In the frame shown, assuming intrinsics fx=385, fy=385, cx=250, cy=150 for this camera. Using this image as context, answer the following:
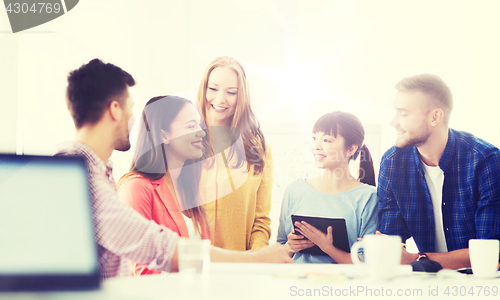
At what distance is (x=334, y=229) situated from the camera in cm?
185

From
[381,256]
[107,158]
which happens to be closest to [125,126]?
[107,158]

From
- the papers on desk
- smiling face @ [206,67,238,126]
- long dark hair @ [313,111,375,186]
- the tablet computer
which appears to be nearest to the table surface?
the papers on desk

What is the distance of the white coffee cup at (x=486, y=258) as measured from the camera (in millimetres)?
1184

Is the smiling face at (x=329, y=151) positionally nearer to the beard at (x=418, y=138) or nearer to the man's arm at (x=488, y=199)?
the beard at (x=418, y=138)

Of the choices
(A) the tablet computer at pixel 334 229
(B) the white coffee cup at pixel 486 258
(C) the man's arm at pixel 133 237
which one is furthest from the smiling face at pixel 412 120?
(C) the man's arm at pixel 133 237

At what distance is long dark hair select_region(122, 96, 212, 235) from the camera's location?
1877mm

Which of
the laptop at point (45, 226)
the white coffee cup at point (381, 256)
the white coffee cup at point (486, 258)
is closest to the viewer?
the laptop at point (45, 226)

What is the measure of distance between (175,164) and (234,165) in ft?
0.96

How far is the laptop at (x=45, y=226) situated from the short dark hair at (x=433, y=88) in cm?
165

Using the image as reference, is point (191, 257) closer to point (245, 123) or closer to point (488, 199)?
point (245, 123)

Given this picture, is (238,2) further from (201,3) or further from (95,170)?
(95,170)

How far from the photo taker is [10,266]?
2.64 ft

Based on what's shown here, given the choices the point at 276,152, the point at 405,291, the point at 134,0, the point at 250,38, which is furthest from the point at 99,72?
the point at 405,291

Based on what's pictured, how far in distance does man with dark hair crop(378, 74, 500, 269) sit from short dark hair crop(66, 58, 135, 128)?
53.7 inches
